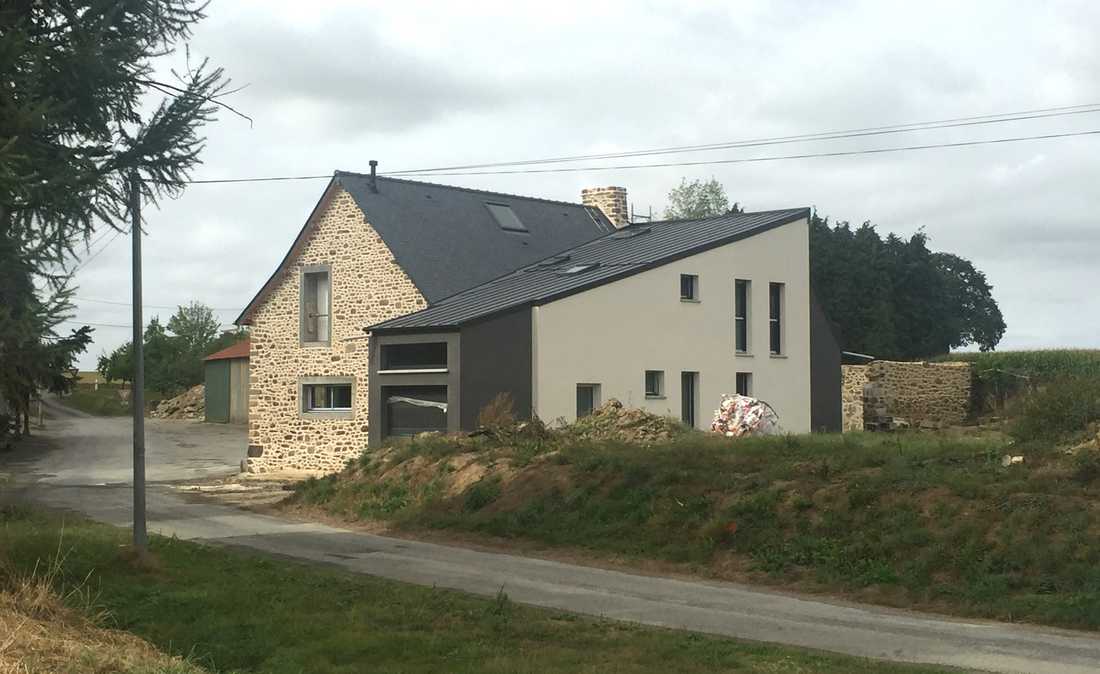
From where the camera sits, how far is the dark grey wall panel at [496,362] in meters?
27.1

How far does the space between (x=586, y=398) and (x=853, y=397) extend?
1321 centimetres

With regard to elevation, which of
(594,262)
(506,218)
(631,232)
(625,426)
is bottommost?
(625,426)

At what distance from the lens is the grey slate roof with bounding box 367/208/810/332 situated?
28328mm

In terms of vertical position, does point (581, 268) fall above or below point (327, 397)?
above

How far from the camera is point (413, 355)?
96.6ft

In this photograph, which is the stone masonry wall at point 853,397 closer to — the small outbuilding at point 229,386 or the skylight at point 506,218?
the skylight at point 506,218

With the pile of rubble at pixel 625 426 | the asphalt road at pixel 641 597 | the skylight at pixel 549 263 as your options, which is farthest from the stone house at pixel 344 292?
the pile of rubble at pixel 625 426

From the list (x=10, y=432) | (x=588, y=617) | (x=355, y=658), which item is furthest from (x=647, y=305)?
(x=10, y=432)

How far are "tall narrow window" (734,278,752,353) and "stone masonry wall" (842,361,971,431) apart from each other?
696cm

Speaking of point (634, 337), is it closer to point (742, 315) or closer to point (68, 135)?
point (742, 315)

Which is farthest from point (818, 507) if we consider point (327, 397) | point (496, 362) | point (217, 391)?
point (217, 391)

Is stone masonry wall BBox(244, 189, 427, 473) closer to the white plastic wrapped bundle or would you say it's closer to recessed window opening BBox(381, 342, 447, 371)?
recessed window opening BBox(381, 342, 447, 371)

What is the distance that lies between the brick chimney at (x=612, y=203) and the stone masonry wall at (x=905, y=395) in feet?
28.3

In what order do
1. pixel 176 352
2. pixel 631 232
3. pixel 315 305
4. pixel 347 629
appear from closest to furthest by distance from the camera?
1. pixel 347 629
2. pixel 315 305
3. pixel 631 232
4. pixel 176 352
